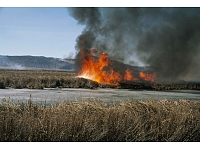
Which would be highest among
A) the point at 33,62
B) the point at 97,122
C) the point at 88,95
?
the point at 33,62

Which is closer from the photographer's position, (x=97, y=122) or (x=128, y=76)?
(x=97, y=122)

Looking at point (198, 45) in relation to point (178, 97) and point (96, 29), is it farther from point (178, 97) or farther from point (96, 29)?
point (96, 29)

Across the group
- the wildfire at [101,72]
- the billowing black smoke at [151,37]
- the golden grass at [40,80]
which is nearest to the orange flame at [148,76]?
the wildfire at [101,72]

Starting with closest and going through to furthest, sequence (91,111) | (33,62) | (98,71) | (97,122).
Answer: (97,122) → (91,111) → (98,71) → (33,62)

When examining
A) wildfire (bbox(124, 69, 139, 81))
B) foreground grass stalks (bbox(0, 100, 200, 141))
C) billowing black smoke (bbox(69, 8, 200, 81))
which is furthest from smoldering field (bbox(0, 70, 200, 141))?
billowing black smoke (bbox(69, 8, 200, 81))

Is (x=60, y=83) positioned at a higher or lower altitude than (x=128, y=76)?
lower

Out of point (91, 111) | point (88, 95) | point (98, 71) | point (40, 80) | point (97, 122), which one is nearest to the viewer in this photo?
point (97, 122)

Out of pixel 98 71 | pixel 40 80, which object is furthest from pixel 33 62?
pixel 98 71

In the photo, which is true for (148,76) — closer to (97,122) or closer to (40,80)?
(97,122)

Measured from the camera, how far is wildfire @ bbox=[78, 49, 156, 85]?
4.77 metres

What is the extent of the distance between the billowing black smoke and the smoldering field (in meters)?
0.44

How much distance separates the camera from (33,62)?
5051 mm

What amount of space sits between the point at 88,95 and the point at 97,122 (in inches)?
27.5

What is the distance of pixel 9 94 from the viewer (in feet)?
14.9
